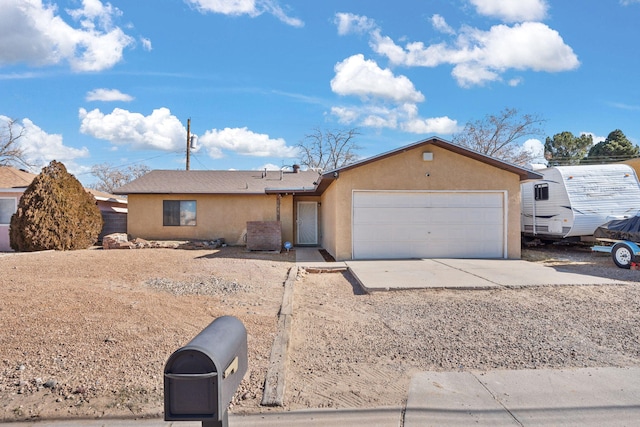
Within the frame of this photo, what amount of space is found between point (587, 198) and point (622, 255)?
3.25 meters

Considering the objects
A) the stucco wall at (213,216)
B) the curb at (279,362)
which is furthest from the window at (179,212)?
the curb at (279,362)

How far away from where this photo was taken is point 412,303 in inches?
273

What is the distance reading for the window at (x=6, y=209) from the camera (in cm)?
1670

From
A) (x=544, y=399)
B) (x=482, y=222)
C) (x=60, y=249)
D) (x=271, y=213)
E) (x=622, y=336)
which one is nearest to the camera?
(x=544, y=399)

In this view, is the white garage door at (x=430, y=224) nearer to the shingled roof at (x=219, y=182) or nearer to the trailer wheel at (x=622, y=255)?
the trailer wheel at (x=622, y=255)

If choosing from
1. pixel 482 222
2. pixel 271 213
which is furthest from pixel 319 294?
pixel 271 213

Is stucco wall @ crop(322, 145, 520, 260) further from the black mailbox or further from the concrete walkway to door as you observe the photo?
the black mailbox

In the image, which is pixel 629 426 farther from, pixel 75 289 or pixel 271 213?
pixel 271 213

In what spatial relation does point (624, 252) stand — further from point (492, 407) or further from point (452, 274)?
point (492, 407)

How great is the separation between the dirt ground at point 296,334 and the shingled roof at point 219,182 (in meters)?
8.86

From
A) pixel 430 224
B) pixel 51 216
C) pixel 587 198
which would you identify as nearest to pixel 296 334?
pixel 430 224

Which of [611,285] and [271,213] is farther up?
[271,213]

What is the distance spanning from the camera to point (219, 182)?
1905cm

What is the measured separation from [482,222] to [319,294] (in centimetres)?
713
